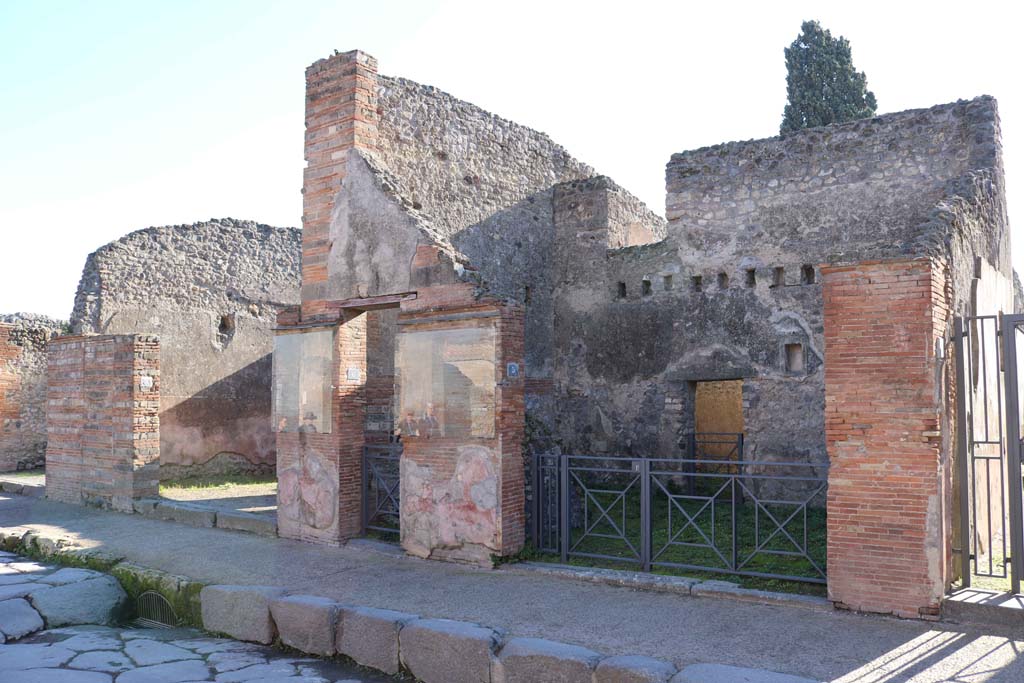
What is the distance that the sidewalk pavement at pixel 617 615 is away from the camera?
442cm

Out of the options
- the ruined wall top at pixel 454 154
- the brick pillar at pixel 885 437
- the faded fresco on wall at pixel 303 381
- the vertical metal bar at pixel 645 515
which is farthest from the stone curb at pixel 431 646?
the ruined wall top at pixel 454 154

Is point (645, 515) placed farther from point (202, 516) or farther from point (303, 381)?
point (202, 516)

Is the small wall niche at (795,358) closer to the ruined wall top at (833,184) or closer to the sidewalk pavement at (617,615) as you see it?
the ruined wall top at (833,184)

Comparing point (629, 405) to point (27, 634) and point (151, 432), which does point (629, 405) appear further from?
point (27, 634)

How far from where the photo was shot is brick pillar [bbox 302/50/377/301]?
8.19 meters

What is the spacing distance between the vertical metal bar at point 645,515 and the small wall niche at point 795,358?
4272 mm

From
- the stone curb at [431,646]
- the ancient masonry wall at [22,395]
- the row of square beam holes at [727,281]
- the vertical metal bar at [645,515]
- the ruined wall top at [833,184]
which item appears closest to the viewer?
the stone curb at [431,646]

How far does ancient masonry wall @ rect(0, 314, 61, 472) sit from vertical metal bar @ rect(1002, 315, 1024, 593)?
48.7ft

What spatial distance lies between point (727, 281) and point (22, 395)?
1237 centimetres

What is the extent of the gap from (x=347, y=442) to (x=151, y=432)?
3431 mm

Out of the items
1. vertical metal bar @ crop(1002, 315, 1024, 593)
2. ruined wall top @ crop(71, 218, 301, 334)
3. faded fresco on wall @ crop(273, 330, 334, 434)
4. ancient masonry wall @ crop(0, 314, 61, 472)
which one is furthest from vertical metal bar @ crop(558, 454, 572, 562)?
ancient masonry wall @ crop(0, 314, 61, 472)

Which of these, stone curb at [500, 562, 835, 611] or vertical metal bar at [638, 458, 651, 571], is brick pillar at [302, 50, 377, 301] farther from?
vertical metal bar at [638, 458, 651, 571]

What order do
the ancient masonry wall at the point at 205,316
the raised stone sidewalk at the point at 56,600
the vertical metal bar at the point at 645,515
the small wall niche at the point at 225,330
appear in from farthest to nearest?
the small wall niche at the point at 225,330, the ancient masonry wall at the point at 205,316, the vertical metal bar at the point at 645,515, the raised stone sidewalk at the point at 56,600

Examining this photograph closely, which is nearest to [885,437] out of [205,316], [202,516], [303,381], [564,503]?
[564,503]
